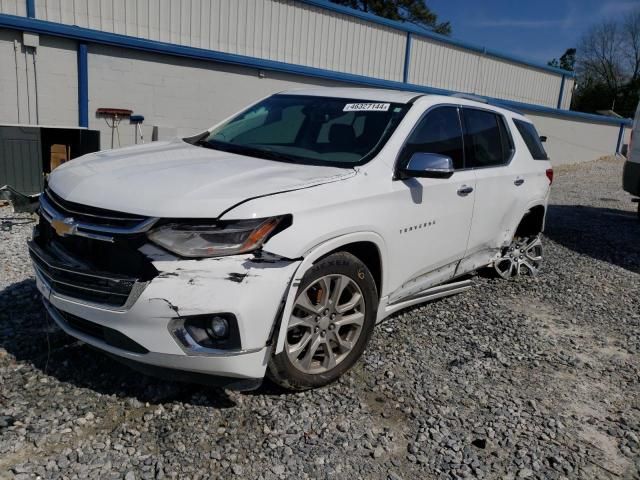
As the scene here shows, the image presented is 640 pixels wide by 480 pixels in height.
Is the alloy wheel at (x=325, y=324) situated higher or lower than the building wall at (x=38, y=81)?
lower

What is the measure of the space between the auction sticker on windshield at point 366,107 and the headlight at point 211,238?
1.72 m

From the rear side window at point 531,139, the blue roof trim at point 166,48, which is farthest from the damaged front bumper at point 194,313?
the blue roof trim at point 166,48

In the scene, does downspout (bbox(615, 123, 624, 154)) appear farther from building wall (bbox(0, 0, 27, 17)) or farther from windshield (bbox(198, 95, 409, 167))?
windshield (bbox(198, 95, 409, 167))

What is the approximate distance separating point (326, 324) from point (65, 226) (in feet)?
4.97

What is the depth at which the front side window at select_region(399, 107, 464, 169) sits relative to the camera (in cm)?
394

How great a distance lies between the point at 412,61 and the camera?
16.8 metres

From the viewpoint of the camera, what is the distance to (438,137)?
428cm

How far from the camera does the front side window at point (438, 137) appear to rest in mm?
3943

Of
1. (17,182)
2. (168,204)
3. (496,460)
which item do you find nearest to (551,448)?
(496,460)

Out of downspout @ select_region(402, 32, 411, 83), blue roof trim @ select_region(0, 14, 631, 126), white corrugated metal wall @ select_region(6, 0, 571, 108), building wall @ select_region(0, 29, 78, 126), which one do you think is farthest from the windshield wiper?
downspout @ select_region(402, 32, 411, 83)

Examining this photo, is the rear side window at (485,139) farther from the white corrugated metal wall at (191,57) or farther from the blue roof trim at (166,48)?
the white corrugated metal wall at (191,57)

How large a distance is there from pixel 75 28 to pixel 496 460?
9310mm

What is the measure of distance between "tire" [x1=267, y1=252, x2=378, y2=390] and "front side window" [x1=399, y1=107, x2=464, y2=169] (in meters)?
0.93

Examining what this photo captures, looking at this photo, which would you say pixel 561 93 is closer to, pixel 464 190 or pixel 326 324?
pixel 464 190
